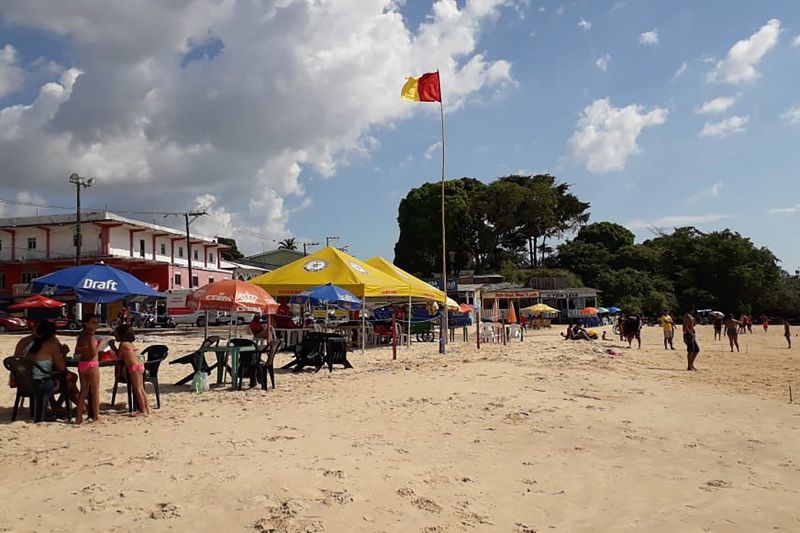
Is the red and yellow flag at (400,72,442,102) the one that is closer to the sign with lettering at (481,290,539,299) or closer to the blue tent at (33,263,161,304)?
the blue tent at (33,263,161,304)

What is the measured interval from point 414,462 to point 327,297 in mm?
9973

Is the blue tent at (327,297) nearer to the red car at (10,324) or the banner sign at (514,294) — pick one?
the red car at (10,324)

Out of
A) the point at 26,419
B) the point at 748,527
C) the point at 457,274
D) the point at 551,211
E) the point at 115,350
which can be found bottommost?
the point at 748,527

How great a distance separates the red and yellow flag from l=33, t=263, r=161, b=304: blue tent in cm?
1351

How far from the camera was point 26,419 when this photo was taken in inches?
264

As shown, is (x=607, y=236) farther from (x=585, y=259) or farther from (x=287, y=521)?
(x=287, y=521)

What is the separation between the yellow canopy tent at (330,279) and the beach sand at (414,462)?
24.4 feet

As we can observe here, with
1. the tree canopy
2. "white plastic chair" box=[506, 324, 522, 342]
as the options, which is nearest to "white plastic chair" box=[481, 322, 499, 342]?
"white plastic chair" box=[506, 324, 522, 342]

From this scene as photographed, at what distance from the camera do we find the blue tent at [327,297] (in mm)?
15188

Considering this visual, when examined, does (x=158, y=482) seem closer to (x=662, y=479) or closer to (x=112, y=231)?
(x=662, y=479)

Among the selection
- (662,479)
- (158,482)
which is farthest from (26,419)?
(662,479)

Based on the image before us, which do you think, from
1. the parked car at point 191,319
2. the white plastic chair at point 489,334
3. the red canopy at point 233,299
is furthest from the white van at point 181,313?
the red canopy at point 233,299

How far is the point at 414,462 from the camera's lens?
5.43 metres

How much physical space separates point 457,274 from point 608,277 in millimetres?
13976
